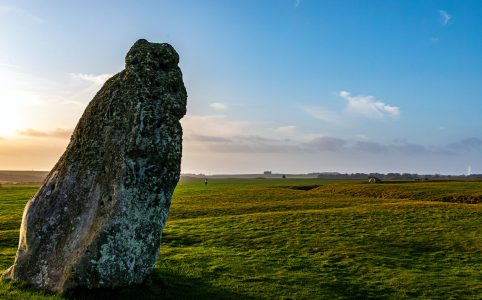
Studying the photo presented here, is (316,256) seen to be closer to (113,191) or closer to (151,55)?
(113,191)

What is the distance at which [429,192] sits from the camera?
6831 cm

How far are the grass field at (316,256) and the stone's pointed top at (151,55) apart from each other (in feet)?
26.5

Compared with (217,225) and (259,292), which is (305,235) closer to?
(217,225)

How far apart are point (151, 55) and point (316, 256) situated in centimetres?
1578

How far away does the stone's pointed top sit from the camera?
55.0ft

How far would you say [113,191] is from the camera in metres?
15.1

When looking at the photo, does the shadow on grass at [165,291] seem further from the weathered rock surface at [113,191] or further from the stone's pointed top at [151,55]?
the stone's pointed top at [151,55]

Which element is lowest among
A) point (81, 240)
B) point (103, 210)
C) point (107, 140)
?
point (81, 240)

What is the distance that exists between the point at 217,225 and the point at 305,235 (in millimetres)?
8075

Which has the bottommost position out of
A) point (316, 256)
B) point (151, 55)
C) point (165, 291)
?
point (316, 256)

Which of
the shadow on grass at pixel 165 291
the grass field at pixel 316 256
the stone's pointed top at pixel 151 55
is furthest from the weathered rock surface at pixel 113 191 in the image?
the grass field at pixel 316 256

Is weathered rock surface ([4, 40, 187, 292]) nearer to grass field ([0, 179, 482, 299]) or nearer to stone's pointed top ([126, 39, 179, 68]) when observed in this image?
stone's pointed top ([126, 39, 179, 68])

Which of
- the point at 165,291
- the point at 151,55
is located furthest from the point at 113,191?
the point at 151,55

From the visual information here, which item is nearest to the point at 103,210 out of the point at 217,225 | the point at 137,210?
the point at 137,210
